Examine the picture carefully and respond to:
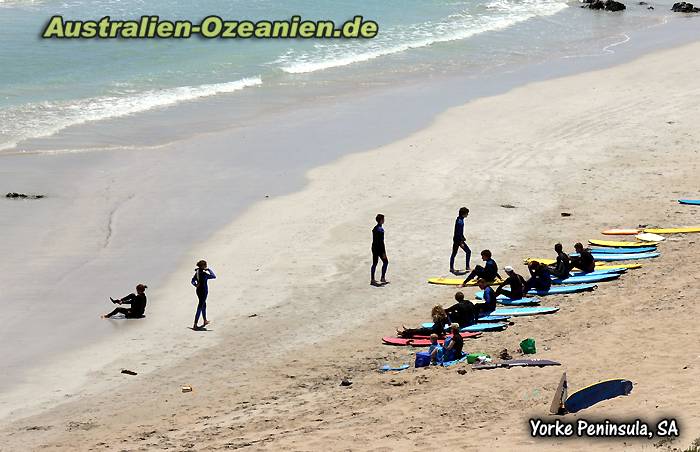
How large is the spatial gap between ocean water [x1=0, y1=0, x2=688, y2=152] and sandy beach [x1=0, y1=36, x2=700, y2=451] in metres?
6.08

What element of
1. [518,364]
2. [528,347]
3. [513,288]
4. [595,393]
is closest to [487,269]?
[513,288]

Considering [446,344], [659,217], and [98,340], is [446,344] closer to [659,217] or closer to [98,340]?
[98,340]

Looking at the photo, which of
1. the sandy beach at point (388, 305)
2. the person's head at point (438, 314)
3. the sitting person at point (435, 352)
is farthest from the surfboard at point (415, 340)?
the sitting person at point (435, 352)

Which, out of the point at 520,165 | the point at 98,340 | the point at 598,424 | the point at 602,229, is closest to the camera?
the point at 598,424

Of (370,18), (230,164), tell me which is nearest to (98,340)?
(230,164)

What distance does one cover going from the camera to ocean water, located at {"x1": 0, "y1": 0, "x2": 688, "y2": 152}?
3350 centimetres

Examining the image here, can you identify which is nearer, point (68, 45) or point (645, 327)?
point (645, 327)

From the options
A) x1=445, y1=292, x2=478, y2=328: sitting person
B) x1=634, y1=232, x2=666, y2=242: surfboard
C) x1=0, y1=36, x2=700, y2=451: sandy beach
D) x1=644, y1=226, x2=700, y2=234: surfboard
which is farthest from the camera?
x1=644, y1=226, x2=700, y2=234: surfboard

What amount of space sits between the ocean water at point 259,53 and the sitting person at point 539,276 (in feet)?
49.1

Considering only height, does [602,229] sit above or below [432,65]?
below

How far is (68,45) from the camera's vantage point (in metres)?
40.6

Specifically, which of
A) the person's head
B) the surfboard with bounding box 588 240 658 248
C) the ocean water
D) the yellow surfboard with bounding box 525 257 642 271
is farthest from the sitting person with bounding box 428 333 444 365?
the ocean water

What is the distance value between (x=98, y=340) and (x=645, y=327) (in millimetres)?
8384

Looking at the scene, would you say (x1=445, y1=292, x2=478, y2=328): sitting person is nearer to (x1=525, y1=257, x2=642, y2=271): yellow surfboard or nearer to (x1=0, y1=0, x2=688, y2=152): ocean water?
(x1=525, y1=257, x2=642, y2=271): yellow surfboard
